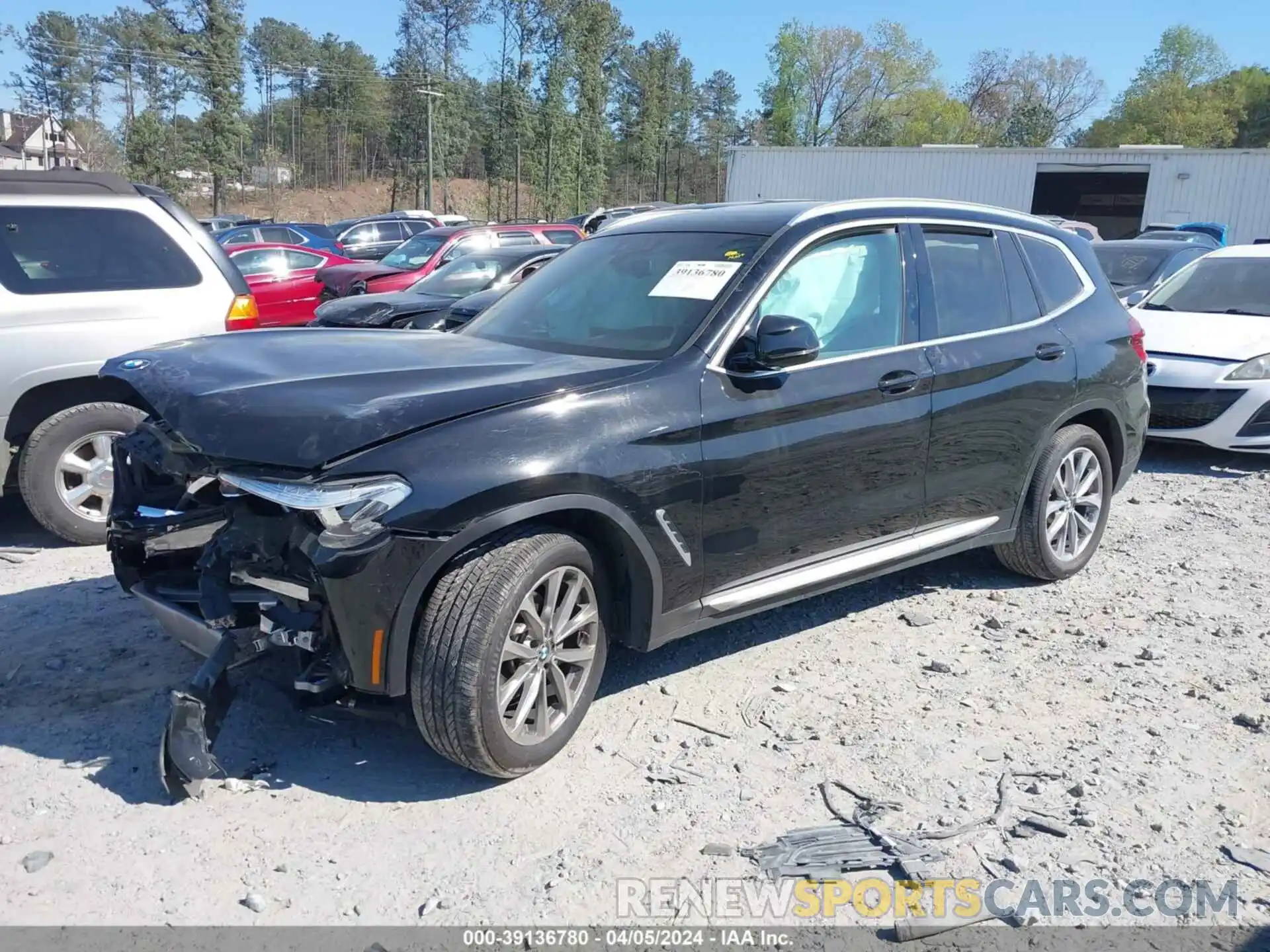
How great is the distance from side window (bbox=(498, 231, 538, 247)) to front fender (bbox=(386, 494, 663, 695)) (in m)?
13.3

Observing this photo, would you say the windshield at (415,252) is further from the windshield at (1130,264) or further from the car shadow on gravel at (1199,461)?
the car shadow on gravel at (1199,461)

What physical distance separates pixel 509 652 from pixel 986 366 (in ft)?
8.88

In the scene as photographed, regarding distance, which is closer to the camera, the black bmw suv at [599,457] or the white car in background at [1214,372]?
the black bmw suv at [599,457]

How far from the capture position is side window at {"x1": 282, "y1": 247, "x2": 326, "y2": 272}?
1596 cm

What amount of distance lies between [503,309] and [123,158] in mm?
51686

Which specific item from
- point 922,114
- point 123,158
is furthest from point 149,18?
point 922,114

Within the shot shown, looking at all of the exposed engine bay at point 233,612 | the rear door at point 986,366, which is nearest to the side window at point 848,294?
the rear door at point 986,366

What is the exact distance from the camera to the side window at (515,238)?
53.8 ft

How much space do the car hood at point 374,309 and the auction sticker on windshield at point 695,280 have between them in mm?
5746

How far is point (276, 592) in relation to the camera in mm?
3219

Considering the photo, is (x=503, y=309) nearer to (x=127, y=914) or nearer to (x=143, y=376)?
(x=143, y=376)

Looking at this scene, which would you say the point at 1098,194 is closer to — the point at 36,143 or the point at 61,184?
the point at 61,184

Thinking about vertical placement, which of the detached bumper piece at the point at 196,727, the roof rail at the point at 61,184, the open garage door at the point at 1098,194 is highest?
the open garage door at the point at 1098,194

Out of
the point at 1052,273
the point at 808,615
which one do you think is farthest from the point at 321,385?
the point at 1052,273
